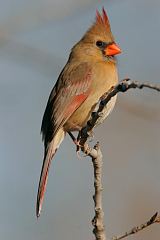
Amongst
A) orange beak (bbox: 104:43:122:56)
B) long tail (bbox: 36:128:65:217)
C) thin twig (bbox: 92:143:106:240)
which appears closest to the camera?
thin twig (bbox: 92:143:106:240)

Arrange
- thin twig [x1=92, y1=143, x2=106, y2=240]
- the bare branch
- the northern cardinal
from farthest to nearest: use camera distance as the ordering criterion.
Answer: the northern cardinal → thin twig [x1=92, y1=143, x2=106, y2=240] → the bare branch

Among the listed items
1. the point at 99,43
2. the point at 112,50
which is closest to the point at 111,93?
the point at 112,50

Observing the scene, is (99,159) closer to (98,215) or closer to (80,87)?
(98,215)

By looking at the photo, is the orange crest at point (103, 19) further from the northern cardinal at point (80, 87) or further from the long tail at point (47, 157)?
the long tail at point (47, 157)

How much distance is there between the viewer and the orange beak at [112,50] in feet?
17.2

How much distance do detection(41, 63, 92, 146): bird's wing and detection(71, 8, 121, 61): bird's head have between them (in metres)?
0.19

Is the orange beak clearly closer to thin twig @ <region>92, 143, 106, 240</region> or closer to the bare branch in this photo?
the bare branch

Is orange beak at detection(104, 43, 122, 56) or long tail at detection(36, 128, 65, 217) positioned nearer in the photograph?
long tail at detection(36, 128, 65, 217)

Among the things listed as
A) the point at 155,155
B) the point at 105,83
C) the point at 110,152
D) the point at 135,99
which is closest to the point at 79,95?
the point at 105,83

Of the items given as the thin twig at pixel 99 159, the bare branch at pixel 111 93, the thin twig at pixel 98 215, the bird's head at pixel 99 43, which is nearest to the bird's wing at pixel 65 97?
the bird's head at pixel 99 43

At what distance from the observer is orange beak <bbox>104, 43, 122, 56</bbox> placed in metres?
5.26

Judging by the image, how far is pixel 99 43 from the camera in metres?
5.41

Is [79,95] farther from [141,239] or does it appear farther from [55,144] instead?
[141,239]

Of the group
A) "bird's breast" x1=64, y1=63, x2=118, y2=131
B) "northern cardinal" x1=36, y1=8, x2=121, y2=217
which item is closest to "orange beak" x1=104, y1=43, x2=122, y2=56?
"northern cardinal" x1=36, y1=8, x2=121, y2=217
